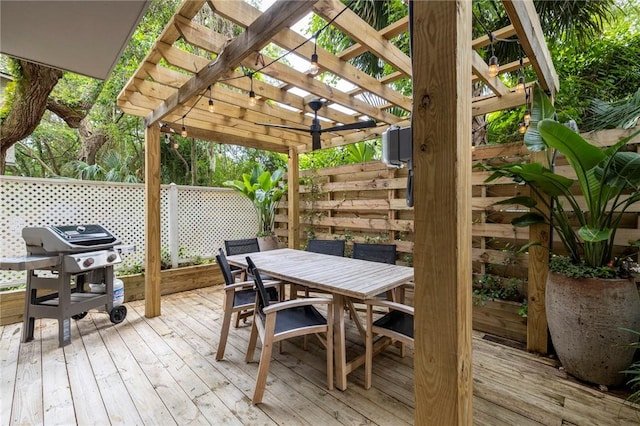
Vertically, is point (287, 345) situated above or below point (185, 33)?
below

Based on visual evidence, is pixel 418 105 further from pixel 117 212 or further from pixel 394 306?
pixel 117 212

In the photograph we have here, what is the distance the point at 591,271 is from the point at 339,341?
1901 millimetres

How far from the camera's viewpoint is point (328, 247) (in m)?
3.67

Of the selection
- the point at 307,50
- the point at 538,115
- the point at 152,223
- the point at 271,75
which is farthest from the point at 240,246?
the point at 538,115

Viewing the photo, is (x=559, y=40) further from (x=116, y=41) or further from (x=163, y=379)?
(x=163, y=379)

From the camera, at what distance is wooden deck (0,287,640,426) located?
178cm

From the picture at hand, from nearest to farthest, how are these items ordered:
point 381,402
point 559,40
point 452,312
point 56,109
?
point 452,312 → point 381,402 → point 559,40 → point 56,109

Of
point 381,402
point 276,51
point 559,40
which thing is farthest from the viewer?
point 276,51

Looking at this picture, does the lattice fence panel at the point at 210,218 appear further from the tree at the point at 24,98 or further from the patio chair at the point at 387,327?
the patio chair at the point at 387,327

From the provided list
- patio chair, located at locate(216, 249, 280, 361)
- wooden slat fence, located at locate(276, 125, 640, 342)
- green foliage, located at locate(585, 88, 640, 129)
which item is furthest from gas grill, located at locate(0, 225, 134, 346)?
green foliage, located at locate(585, 88, 640, 129)

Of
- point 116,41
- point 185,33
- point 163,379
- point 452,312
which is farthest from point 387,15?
point 163,379

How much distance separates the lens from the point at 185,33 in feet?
6.33

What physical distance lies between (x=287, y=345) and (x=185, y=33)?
8.87ft

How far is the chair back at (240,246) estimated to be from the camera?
3.52 metres
